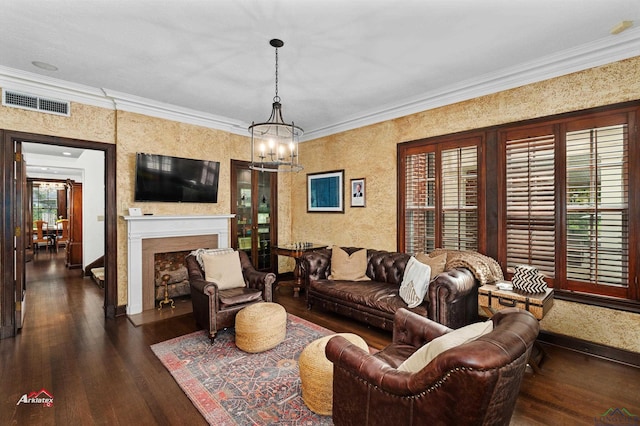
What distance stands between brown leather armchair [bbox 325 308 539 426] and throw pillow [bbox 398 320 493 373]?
0.07 metres

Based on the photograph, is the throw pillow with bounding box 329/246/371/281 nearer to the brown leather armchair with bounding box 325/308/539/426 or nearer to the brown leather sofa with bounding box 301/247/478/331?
the brown leather sofa with bounding box 301/247/478/331

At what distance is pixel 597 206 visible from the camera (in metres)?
2.90

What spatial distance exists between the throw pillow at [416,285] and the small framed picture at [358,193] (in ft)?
6.04

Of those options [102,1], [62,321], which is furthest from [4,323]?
[102,1]

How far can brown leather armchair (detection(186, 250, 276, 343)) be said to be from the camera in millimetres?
3166

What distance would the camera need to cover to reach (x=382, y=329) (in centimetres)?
348

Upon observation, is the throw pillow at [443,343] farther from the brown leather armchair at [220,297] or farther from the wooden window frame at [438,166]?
the wooden window frame at [438,166]

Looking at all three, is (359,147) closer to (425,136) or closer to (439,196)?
(425,136)

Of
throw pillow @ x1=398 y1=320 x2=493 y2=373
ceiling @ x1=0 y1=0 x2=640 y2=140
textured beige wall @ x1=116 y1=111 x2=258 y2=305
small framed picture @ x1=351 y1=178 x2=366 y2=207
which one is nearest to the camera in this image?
throw pillow @ x1=398 y1=320 x2=493 y2=373

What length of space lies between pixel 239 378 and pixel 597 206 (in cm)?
375

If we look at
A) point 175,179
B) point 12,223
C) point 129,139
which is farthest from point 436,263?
point 12,223

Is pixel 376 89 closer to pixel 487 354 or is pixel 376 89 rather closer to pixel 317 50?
pixel 317 50

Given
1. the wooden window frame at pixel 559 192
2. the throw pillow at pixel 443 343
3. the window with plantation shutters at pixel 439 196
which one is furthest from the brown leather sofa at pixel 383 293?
the throw pillow at pixel 443 343

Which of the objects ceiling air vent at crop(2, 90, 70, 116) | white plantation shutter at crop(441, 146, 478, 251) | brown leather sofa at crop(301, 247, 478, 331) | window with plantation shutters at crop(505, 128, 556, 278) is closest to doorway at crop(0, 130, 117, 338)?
ceiling air vent at crop(2, 90, 70, 116)
